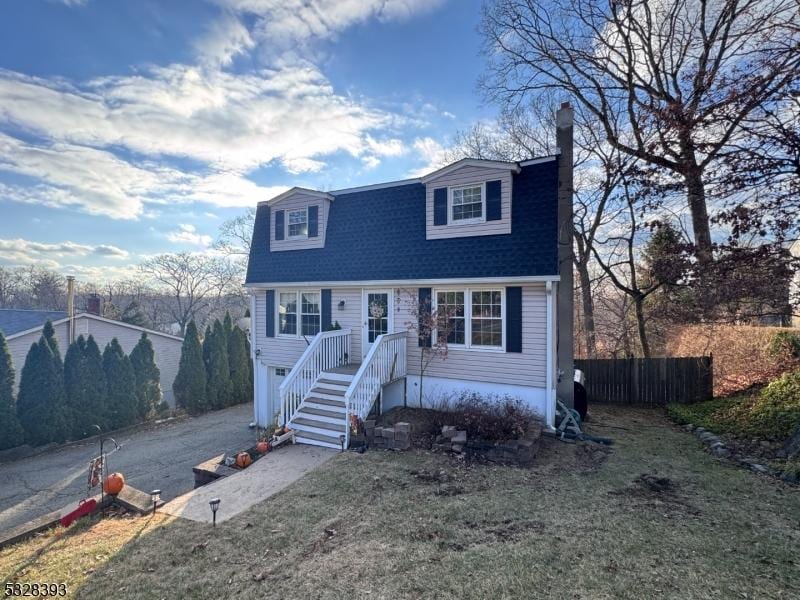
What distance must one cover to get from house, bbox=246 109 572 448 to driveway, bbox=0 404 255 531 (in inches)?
71.0

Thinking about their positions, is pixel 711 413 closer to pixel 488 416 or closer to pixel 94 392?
pixel 488 416

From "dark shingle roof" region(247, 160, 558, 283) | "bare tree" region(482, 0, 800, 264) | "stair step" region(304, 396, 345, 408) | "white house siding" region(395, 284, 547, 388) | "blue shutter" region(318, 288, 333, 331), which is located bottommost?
"stair step" region(304, 396, 345, 408)

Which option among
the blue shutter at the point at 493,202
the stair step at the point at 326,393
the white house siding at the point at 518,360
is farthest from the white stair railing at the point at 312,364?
the blue shutter at the point at 493,202

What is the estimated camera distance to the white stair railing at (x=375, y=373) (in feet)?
24.6

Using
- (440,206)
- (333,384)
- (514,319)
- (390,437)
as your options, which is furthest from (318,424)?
(440,206)

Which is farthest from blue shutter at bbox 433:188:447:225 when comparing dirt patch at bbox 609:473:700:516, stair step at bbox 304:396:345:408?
dirt patch at bbox 609:473:700:516

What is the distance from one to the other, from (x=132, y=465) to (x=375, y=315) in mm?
6823

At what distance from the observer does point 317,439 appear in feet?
24.8

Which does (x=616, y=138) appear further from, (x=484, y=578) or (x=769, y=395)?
(x=484, y=578)

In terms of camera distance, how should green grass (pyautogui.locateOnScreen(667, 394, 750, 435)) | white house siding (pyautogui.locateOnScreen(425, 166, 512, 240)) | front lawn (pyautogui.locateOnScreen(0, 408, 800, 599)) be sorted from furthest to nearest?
1. white house siding (pyautogui.locateOnScreen(425, 166, 512, 240))
2. green grass (pyautogui.locateOnScreen(667, 394, 750, 435))
3. front lawn (pyautogui.locateOnScreen(0, 408, 800, 599))

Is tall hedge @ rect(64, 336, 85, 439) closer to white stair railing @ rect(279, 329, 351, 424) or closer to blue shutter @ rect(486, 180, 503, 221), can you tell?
white stair railing @ rect(279, 329, 351, 424)

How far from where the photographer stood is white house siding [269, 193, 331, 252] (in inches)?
417

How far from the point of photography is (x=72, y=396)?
11422mm

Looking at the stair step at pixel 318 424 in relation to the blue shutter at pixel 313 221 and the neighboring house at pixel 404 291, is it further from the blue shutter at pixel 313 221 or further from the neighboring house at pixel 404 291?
the blue shutter at pixel 313 221
